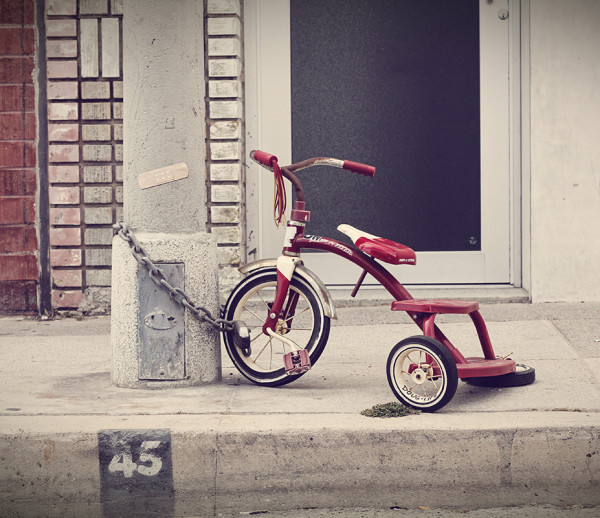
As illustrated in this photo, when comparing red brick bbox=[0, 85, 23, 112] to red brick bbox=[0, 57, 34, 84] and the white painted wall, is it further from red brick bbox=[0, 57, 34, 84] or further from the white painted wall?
the white painted wall

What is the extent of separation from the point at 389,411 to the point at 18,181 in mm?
4421

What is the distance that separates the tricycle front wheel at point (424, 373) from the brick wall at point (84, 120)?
367cm

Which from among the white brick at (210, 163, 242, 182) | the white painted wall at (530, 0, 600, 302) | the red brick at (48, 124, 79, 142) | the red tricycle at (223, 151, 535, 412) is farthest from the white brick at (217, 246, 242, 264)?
the white painted wall at (530, 0, 600, 302)

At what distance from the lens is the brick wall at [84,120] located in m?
7.40

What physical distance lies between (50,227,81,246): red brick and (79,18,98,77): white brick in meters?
1.22

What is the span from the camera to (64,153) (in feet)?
24.4

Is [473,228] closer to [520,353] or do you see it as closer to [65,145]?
[520,353]

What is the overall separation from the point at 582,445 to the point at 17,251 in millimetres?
5116

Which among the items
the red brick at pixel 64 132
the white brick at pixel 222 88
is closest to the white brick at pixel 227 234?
the white brick at pixel 222 88

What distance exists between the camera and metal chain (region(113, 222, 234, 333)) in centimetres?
480

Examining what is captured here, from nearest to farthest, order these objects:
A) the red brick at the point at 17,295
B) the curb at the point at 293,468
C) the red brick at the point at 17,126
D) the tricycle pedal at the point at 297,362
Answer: the curb at the point at 293,468 < the tricycle pedal at the point at 297,362 < the red brick at the point at 17,126 < the red brick at the point at 17,295

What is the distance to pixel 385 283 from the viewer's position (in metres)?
4.75

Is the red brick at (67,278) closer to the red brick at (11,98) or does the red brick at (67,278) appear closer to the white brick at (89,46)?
the red brick at (11,98)

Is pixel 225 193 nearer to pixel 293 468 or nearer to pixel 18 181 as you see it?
pixel 18 181
